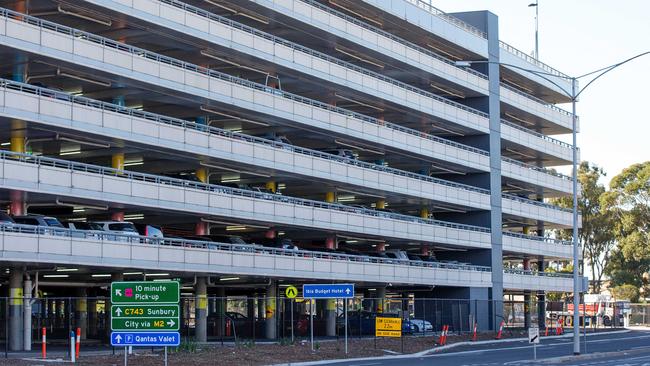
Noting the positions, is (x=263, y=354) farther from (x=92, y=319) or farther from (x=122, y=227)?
(x=92, y=319)

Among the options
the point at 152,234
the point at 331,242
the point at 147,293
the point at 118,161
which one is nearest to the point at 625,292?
the point at 331,242

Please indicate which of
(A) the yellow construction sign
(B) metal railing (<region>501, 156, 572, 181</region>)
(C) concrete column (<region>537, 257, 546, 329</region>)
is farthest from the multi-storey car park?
(A) the yellow construction sign

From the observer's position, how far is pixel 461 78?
78625mm

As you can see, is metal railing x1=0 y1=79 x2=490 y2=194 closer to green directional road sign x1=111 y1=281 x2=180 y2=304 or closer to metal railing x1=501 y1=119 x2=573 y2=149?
metal railing x1=501 y1=119 x2=573 y2=149

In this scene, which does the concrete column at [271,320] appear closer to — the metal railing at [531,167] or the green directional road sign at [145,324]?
the metal railing at [531,167]

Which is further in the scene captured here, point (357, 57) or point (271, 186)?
point (357, 57)

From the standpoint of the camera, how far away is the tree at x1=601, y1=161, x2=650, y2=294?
415 feet

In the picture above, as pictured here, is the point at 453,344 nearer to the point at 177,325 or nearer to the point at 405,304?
the point at 405,304

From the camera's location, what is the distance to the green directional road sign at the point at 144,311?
26.3 m

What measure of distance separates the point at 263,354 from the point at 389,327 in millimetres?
7308

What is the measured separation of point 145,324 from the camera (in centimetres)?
2648

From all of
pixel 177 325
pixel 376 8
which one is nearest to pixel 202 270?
pixel 376 8

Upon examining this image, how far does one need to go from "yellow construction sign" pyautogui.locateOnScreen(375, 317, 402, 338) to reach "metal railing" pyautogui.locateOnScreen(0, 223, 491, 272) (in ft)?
32.4

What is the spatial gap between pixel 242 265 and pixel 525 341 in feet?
66.0
